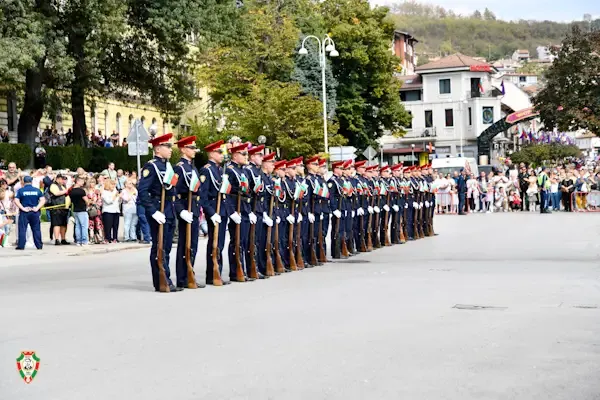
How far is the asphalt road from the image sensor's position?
7.49 meters

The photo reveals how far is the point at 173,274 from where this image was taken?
17188 millimetres

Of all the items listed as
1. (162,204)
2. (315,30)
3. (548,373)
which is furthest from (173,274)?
(315,30)

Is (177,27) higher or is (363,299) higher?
(177,27)

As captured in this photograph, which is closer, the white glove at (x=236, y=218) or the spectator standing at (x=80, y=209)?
the white glove at (x=236, y=218)

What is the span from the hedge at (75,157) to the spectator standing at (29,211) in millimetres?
13397

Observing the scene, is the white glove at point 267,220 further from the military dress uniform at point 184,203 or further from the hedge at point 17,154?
the hedge at point 17,154

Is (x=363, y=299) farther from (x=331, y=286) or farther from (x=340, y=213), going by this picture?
(x=340, y=213)

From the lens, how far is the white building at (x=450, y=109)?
10681 centimetres

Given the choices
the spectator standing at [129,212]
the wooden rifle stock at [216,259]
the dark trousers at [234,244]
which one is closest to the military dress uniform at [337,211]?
the dark trousers at [234,244]

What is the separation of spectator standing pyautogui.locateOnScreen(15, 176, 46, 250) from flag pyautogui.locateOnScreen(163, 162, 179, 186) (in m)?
11.3

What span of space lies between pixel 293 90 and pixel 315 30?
11073 millimetres

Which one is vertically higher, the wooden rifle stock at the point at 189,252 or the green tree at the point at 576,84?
the green tree at the point at 576,84

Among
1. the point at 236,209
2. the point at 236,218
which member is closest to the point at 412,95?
the point at 236,209

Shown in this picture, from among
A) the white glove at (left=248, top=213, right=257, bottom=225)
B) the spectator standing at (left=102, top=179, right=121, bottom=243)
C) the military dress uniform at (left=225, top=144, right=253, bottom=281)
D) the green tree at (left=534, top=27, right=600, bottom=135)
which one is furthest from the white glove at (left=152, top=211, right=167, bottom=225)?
the green tree at (left=534, top=27, right=600, bottom=135)
